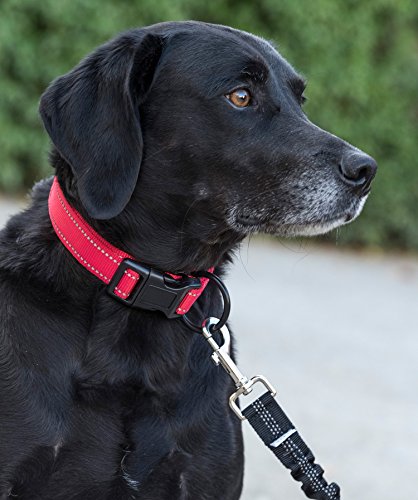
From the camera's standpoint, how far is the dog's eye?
302 cm

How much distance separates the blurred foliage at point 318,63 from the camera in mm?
10172

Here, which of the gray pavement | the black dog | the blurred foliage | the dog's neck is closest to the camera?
the black dog

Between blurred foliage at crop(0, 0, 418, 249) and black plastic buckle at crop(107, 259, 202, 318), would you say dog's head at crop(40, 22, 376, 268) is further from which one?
blurred foliage at crop(0, 0, 418, 249)

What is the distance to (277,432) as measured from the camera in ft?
9.68

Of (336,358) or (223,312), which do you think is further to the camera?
(336,358)

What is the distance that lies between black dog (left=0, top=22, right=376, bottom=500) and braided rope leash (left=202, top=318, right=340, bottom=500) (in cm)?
10

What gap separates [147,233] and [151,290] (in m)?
0.19

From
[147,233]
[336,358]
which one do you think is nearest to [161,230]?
[147,233]

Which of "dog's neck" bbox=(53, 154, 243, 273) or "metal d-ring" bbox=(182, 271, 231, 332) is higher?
"dog's neck" bbox=(53, 154, 243, 273)

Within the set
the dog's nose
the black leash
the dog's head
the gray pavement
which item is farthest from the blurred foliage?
the black leash

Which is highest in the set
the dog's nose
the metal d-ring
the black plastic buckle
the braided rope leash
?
the dog's nose

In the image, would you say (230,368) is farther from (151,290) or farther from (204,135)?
(204,135)

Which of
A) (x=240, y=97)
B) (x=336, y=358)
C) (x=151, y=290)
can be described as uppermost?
(x=240, y=97)

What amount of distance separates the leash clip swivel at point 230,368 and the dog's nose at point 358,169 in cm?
59
